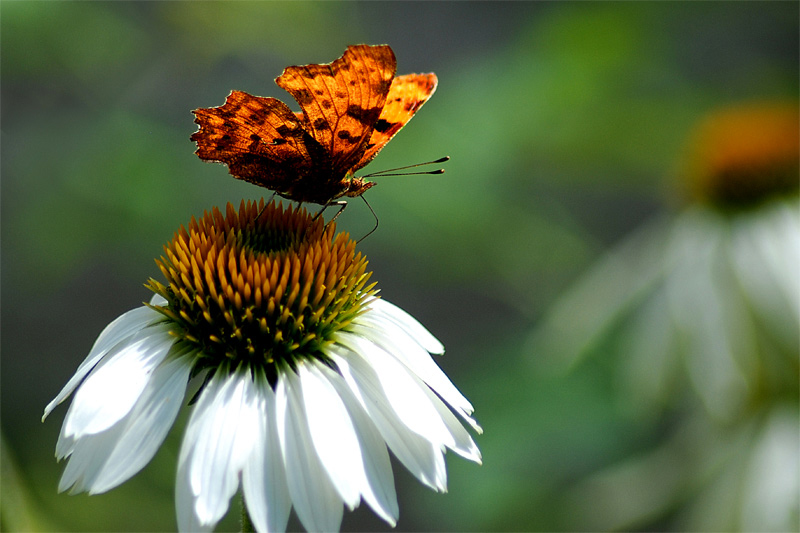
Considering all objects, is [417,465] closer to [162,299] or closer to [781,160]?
[162,299]

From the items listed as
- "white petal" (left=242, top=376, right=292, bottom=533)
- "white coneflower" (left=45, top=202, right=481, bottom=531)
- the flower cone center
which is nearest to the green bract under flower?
"white coneflower" (left=45, top=202, right=481, bottom=531)

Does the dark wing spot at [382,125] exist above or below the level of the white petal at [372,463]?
above

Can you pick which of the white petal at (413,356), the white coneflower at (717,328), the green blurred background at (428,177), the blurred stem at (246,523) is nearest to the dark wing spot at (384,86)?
the white petal at (413,356)

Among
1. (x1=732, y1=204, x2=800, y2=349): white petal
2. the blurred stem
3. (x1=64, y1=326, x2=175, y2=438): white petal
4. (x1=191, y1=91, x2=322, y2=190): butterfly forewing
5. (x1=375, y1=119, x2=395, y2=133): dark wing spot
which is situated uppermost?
(x1=375, y1=119, x2=395, y2=133): dark wing spot

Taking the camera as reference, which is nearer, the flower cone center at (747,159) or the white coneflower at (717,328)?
the white coneflower at (717,328)

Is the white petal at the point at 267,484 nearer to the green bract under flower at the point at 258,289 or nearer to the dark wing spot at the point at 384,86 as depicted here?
the green bract under flower at the point at 258,289

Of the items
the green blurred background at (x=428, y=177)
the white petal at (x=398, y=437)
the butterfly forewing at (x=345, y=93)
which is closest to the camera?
the white petal at (x=398, y=437)

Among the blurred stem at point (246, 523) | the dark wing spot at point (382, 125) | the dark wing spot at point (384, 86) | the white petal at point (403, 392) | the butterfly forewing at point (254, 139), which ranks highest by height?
the dark wing spot at point (384, 86)

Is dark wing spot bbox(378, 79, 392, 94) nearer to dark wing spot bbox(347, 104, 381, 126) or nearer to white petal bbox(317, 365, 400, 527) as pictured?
dark wing spot bbox(347, 104, 381, 126)
